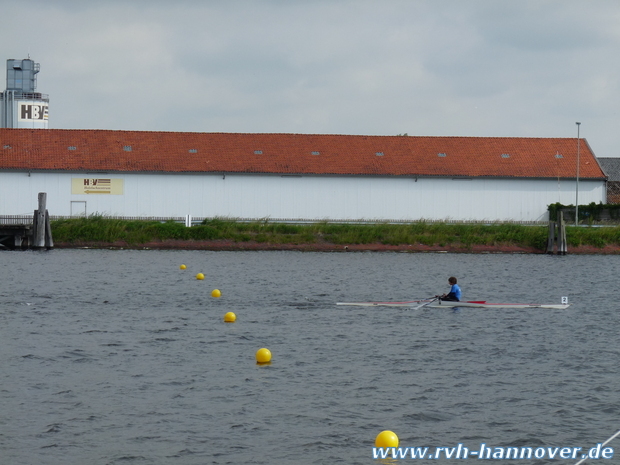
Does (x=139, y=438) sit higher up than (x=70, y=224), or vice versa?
(x=70, y=224)

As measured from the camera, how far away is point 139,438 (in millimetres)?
15219

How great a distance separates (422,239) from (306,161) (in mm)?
12819

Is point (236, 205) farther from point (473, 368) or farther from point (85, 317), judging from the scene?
point (473, 368)

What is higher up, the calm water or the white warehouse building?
the white warehouse building

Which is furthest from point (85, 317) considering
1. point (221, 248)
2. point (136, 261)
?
point (221, 248)

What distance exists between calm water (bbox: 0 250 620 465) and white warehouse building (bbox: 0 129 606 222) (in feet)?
97.9

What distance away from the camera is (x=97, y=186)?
222ft

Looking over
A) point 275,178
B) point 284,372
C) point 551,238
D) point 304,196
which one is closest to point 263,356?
point 284,372

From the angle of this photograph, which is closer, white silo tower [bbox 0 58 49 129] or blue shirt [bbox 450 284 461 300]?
blue shirt [bbox 450 284 461 300]

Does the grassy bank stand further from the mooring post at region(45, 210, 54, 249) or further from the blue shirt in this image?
the blue shirt

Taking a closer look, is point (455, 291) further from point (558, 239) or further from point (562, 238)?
point (558, 239)

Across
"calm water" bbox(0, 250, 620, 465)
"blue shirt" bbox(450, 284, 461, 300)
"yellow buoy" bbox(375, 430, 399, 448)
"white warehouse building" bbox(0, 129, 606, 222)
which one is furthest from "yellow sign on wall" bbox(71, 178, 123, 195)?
"yellow buoy" bbox(375, 430, 399, 448)

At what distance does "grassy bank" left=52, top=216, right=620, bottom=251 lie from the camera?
60219mm

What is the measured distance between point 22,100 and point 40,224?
67.2 metres
